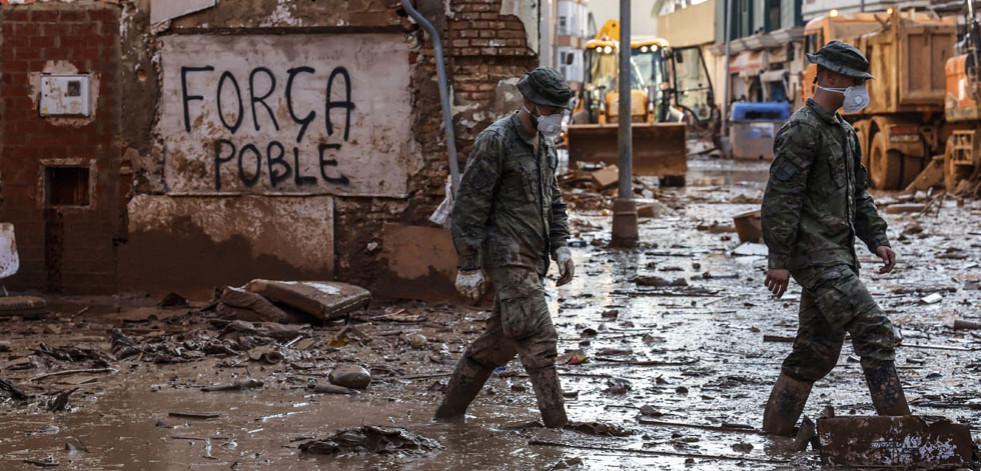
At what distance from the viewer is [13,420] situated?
5.96 meters

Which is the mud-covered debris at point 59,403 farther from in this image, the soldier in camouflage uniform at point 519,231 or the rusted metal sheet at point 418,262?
the rusted metal sheet at point 418,262

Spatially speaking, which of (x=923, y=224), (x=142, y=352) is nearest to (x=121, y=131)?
(x=142, y=352)

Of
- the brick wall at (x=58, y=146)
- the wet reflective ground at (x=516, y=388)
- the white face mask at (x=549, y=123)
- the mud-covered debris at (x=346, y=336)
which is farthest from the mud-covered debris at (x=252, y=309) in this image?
the white face mask at (x=549, y=123)

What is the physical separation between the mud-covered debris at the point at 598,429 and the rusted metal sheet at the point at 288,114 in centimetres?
446

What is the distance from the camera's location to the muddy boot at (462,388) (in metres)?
5.90

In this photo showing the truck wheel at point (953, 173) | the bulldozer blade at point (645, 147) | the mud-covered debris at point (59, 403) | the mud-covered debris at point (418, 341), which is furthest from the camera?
the bulldozer blade at point (645, 147)

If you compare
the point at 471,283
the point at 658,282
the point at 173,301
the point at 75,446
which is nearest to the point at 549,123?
the point at 471,283

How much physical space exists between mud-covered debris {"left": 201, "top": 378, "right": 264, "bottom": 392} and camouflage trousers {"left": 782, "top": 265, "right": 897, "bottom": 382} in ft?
9.87

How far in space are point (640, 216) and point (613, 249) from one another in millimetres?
4254

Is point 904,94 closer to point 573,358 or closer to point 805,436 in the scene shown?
point 573,358

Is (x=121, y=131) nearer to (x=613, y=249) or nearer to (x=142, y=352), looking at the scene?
(x=142, y=352)

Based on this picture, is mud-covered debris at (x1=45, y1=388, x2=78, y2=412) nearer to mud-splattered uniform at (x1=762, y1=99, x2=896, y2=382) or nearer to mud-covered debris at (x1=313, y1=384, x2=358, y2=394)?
mud-covered debris at (x1=313, y1=384, x2=358, y2=394)

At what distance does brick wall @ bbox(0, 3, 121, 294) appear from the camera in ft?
33.0

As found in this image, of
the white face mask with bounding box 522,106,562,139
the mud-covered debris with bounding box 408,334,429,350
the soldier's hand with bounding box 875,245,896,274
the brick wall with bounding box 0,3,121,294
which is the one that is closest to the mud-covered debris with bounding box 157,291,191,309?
the brick wall with bounding box 0,3,121,294
